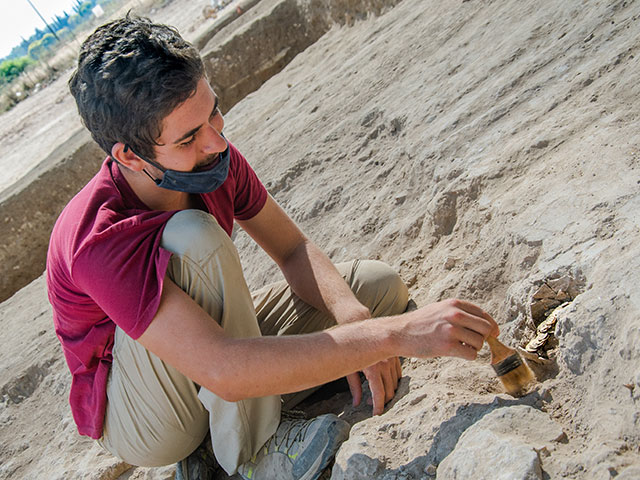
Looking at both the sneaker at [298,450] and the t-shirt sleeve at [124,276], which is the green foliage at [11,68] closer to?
the t-shirt sleeve at [124,276]

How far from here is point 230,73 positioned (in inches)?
276

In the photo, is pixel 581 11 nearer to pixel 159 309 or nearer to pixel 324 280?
pixel 324 280

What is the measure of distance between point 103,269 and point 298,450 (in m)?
0.73

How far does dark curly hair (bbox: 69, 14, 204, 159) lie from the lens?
1.47 m

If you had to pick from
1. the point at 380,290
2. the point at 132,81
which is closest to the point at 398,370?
the point at 380,290

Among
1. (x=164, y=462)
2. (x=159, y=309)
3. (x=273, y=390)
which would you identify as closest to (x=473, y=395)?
(x=273, y=390)

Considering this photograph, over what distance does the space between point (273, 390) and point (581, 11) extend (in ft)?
7.67

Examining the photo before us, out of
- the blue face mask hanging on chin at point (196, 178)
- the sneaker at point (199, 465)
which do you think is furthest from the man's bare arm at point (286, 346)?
the sneaker at point (199, 465)

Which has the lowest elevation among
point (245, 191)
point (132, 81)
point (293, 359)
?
point (293, 359)

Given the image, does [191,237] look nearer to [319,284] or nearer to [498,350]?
[319,284]

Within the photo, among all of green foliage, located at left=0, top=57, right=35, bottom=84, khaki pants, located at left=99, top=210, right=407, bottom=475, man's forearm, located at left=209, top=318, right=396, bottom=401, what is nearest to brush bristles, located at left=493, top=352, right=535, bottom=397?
man's forearm, located at left=209, top=318, right=396, bottom=401

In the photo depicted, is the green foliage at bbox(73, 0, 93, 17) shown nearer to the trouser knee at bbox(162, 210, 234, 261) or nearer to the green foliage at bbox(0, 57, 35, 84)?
the green foliage at bbox(0, 57, 35, 84)

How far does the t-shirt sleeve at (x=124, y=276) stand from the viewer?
4.56 feet

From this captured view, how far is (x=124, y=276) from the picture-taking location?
141 centimetres
